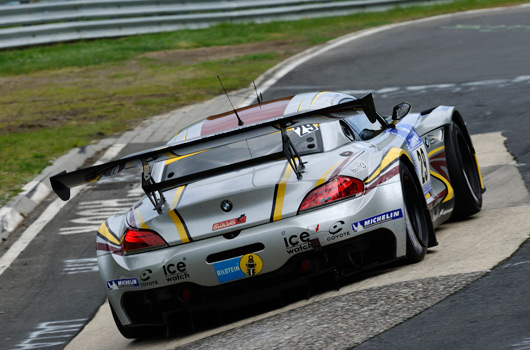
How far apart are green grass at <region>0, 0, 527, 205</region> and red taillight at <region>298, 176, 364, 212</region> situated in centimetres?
611

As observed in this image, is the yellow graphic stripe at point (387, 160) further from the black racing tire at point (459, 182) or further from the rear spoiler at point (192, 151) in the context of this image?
the black racing tire at point (459, 182)

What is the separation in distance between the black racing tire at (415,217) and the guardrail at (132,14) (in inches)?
789

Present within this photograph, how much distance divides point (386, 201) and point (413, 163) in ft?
3.30

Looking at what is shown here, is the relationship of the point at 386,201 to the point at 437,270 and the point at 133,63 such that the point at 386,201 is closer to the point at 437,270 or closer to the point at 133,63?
the point at 437,270

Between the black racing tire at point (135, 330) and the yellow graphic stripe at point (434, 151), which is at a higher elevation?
the yellow graphic stripe at point (434, 151)

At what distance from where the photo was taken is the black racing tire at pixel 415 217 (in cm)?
609

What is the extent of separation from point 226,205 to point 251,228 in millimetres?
212

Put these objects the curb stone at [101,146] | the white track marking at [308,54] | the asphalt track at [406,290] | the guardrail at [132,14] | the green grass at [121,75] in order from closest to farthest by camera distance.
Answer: the asphalt track at [406,290] < the curb stone at [101,146] < the green grass at [121,75] < the white track marking at [308,54] < the guardrail at [132,14]

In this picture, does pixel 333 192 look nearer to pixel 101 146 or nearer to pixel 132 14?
pixel 101 146

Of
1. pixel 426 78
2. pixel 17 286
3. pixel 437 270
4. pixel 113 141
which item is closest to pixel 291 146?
pixel 437 270

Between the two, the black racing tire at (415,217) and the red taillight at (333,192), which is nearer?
the red taillight at (333,192)

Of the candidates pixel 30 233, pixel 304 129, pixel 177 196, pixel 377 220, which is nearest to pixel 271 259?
pixel 377 220

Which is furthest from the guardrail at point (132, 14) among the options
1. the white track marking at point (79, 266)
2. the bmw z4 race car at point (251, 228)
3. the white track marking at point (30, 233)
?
the bmw z4 race car at point (251, 228)

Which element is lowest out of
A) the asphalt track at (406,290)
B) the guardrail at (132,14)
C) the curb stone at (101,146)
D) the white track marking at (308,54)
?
the asphalt track at (406,290)
